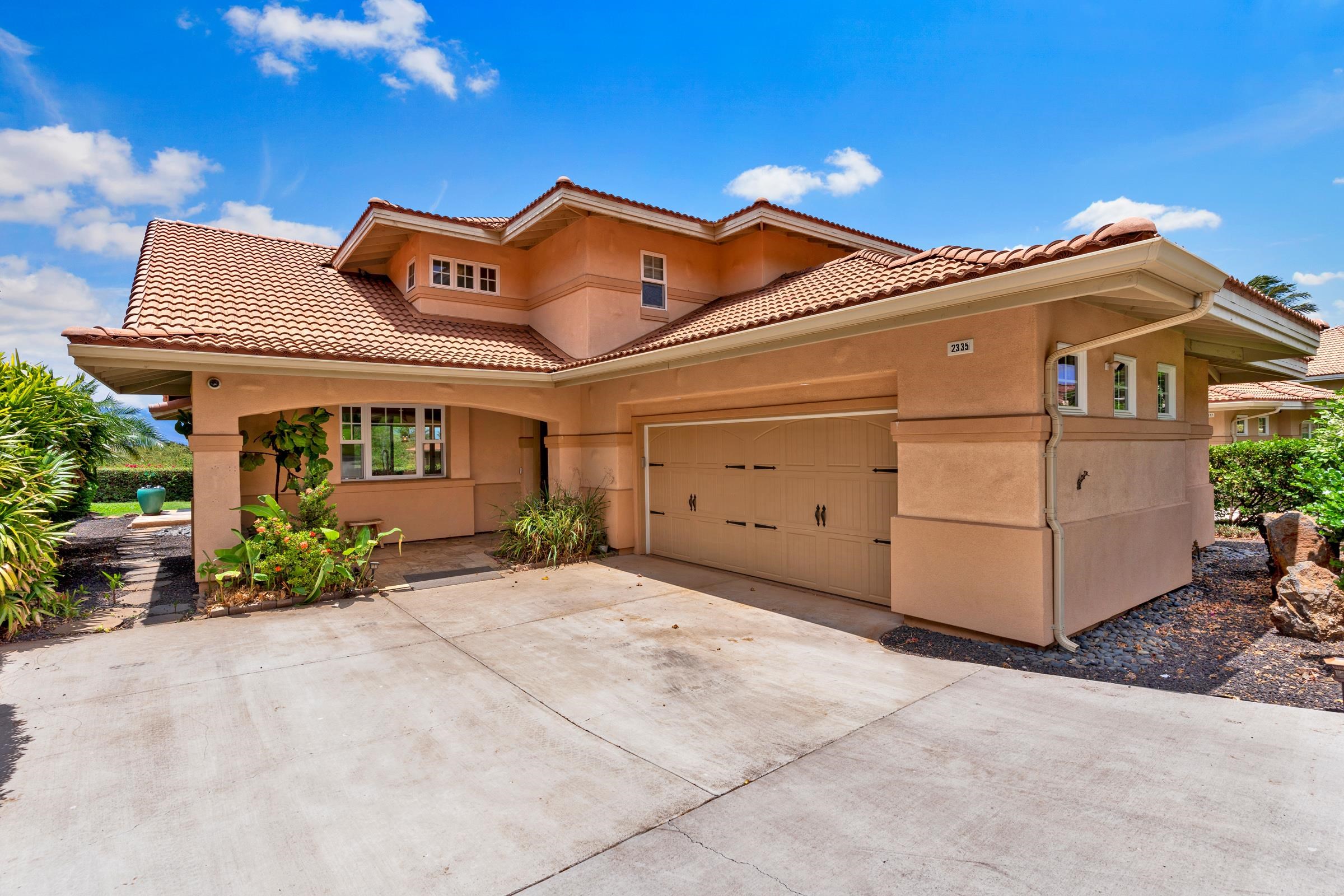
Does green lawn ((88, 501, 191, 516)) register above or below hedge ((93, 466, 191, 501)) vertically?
below

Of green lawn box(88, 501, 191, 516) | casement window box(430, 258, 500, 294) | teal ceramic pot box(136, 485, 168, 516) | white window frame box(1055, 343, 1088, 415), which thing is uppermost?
casement window box(430, 258, 500, 294)

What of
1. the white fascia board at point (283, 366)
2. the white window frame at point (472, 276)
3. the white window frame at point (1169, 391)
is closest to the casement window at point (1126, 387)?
the white window frame at point (1169, 391)

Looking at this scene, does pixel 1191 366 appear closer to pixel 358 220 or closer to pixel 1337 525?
pixel 1337 525

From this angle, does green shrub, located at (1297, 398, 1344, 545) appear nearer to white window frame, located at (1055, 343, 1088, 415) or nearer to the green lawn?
white window frame, located at (1055, 343, 1088, 415)

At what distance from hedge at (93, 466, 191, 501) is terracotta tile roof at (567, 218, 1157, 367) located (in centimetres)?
1769

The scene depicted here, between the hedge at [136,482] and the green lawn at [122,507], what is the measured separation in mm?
165

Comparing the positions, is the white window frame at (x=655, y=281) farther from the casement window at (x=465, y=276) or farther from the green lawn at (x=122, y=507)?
the green lawn at (x=122, y=507)

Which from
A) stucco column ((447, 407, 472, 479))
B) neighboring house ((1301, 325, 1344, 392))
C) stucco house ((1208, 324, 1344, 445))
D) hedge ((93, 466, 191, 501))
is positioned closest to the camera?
A: stucco column ((447, 407, 472, 479))

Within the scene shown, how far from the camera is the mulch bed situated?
504 cm

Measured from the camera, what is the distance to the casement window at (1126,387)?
23.9 ft

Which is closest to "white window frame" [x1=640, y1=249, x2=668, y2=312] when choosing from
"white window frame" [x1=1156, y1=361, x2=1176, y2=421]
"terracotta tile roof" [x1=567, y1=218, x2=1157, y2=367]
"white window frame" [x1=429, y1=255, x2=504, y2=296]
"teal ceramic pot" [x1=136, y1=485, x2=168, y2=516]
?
"terracotta tile roof" [x1=567, y1=218, x2=1157, y2=367]

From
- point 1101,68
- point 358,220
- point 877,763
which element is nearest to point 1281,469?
point 1101,68

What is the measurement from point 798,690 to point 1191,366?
9.34 metres

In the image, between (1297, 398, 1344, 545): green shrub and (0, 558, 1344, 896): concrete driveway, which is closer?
(0, 558, 1344, 896): concrete driveway
